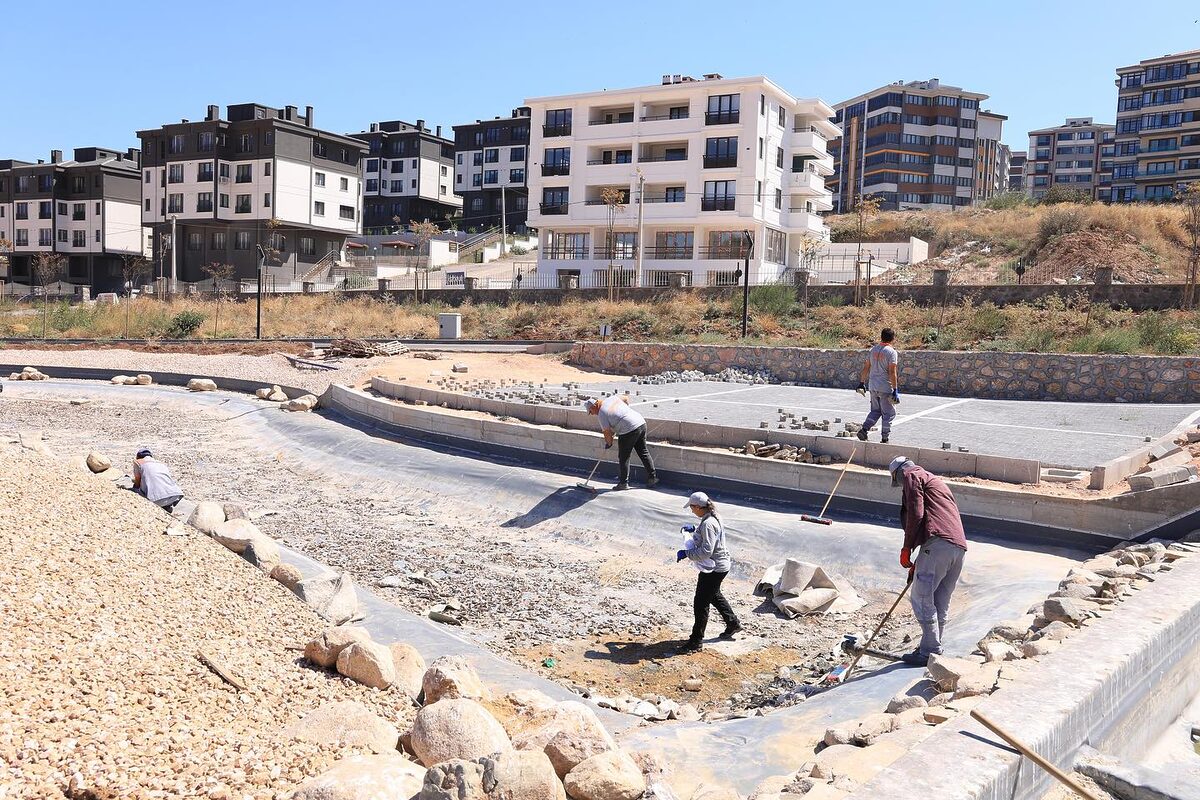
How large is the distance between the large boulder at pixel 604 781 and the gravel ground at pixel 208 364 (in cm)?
1963

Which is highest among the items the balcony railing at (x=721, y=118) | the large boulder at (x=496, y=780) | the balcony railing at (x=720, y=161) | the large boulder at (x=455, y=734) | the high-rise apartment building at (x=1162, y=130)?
the high-rise apartment building at (x=1162, y=130)

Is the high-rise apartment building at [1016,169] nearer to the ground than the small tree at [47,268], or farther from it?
farther from it

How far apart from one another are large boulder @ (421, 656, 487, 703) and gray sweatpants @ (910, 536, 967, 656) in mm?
3586

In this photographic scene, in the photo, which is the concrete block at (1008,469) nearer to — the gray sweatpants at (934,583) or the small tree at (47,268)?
the gray sweatpants at (934,583)

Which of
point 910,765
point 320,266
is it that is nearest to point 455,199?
point 320,266

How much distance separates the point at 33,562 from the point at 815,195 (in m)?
49.8

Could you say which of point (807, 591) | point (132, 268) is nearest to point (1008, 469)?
point (807, 591)

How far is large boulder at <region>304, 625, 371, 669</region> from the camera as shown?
6.30 m

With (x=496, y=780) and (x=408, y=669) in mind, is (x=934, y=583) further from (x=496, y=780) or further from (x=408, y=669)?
(x=496, y=780)

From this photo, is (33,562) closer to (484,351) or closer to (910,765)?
(910,765)

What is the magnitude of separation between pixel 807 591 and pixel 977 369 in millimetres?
12369

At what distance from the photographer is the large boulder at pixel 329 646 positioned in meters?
6.30

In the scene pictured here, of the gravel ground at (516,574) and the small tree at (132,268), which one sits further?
the small tree at (132,268)

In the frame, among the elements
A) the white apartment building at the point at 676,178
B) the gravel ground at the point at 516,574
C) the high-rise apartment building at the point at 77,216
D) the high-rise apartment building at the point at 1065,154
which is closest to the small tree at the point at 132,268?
the high-rise apartment building at the point at 77,216
